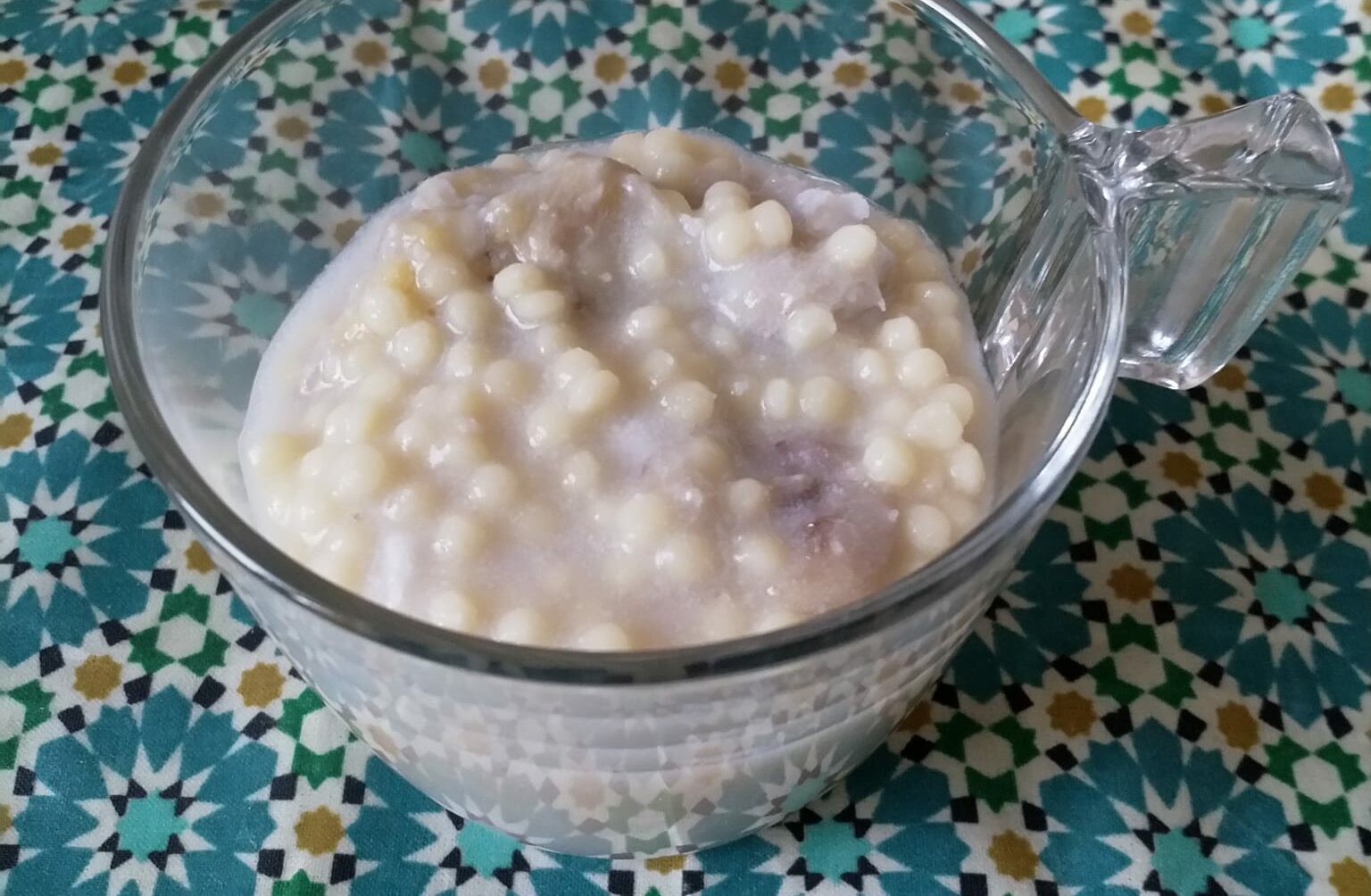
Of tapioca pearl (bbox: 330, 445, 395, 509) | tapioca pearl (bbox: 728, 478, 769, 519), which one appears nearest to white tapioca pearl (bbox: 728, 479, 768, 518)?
tapioca pearl (bbox: 728, 478, 769, 519)

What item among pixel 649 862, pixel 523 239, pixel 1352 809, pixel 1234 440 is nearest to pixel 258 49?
pixel 523 239

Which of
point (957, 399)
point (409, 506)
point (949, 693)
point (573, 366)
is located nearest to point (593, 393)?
point (573, 366)

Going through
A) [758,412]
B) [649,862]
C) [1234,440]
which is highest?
[758,412]

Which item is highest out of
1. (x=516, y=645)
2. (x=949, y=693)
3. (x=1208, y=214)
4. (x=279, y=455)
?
(x=1208, y=214)

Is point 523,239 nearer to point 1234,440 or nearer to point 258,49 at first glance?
point 258,49

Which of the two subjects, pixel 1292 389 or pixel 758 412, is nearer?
pixel 758 412

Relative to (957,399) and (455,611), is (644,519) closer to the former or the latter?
(455,611)
